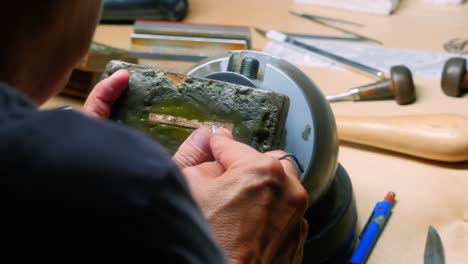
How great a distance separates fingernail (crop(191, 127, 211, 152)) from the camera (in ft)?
1.97

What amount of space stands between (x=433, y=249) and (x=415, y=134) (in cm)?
20

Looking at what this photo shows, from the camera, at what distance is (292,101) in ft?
2.25

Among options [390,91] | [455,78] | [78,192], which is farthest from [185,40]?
[78,192]

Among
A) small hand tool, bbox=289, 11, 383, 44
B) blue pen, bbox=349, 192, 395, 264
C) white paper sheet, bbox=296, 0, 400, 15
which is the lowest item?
blue pen, bbox=349, 192, 395, 264

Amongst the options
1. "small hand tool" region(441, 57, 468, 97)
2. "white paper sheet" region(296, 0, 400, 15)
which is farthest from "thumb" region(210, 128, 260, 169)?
"white paper sheet" region(296, 0, 400, 15)

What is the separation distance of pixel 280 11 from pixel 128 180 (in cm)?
112

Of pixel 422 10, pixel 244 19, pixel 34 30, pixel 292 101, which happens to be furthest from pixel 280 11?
pixel 34 30

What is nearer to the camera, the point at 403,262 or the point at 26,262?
the point at 26,262

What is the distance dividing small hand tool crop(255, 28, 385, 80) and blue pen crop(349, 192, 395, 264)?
0.34 m

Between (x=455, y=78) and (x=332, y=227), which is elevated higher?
(x=455, y=78)

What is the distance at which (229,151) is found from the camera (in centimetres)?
57

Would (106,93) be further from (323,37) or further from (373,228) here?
(323,37)

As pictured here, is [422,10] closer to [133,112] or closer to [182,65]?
[182,65]

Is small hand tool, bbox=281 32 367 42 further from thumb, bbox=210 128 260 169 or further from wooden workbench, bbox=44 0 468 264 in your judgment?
thumb, bbox=210 128 260 169
